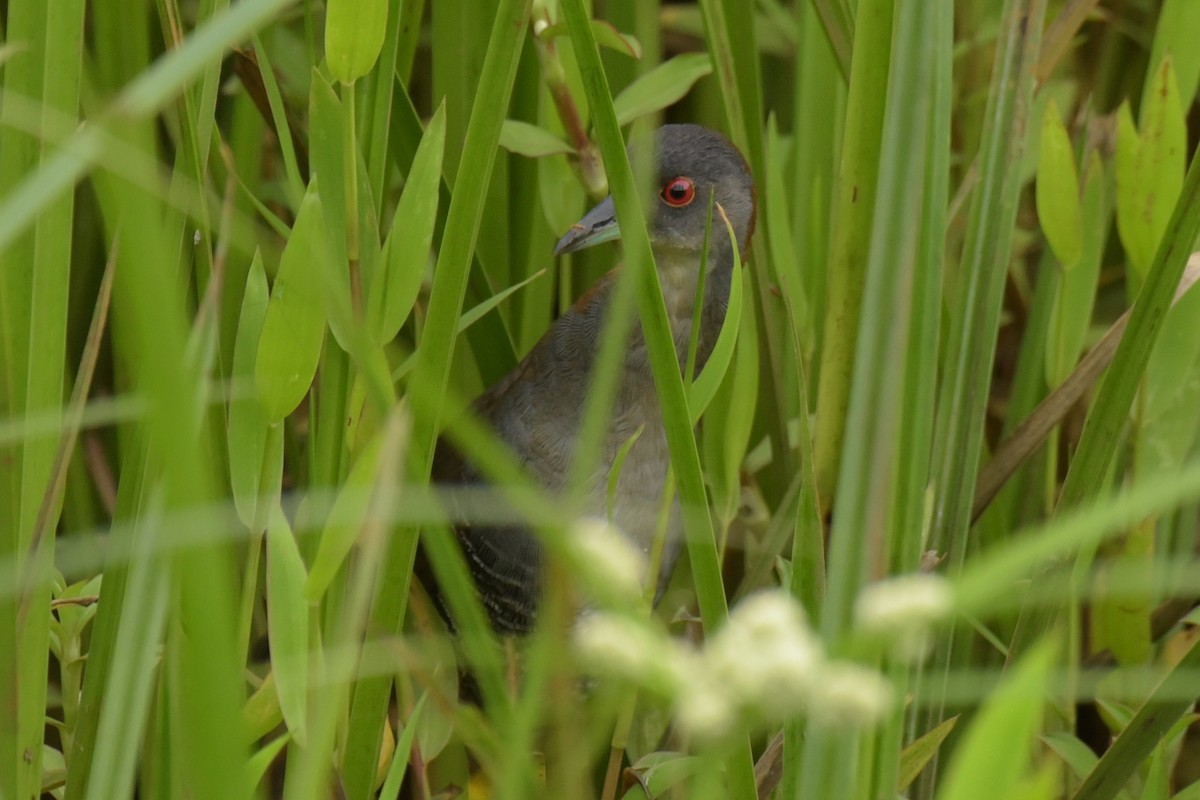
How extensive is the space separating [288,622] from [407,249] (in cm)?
28

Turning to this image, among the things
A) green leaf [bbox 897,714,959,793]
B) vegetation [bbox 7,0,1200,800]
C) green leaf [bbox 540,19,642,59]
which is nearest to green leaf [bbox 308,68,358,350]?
vegetation [bbox 7,0,1200,800]

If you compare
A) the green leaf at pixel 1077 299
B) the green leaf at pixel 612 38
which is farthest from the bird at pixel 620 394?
the green leaf at pixel 1077 299

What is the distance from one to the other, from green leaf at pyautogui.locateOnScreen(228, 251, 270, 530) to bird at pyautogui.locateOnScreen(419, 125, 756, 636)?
538 millimetres

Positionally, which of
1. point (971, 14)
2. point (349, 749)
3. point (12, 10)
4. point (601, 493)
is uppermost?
point (971, 14)

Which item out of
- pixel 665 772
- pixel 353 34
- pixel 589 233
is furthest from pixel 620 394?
pixel 353 34

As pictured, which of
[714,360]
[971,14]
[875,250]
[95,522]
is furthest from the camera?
[971,14]

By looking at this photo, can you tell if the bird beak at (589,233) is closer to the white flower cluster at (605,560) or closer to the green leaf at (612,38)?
the green leaf at (612,38)

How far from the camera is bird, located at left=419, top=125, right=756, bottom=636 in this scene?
150 cm

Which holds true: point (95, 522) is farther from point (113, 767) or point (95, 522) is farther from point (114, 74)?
point (113, 767)

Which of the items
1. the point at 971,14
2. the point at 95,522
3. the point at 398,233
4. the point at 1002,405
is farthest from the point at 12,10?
the point at 1002,405

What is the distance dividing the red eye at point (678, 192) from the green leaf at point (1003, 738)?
3.89 feet

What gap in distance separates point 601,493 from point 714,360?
560 millimetres

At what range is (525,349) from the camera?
1.64 metres

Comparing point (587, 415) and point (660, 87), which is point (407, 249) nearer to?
point (587, 415)
